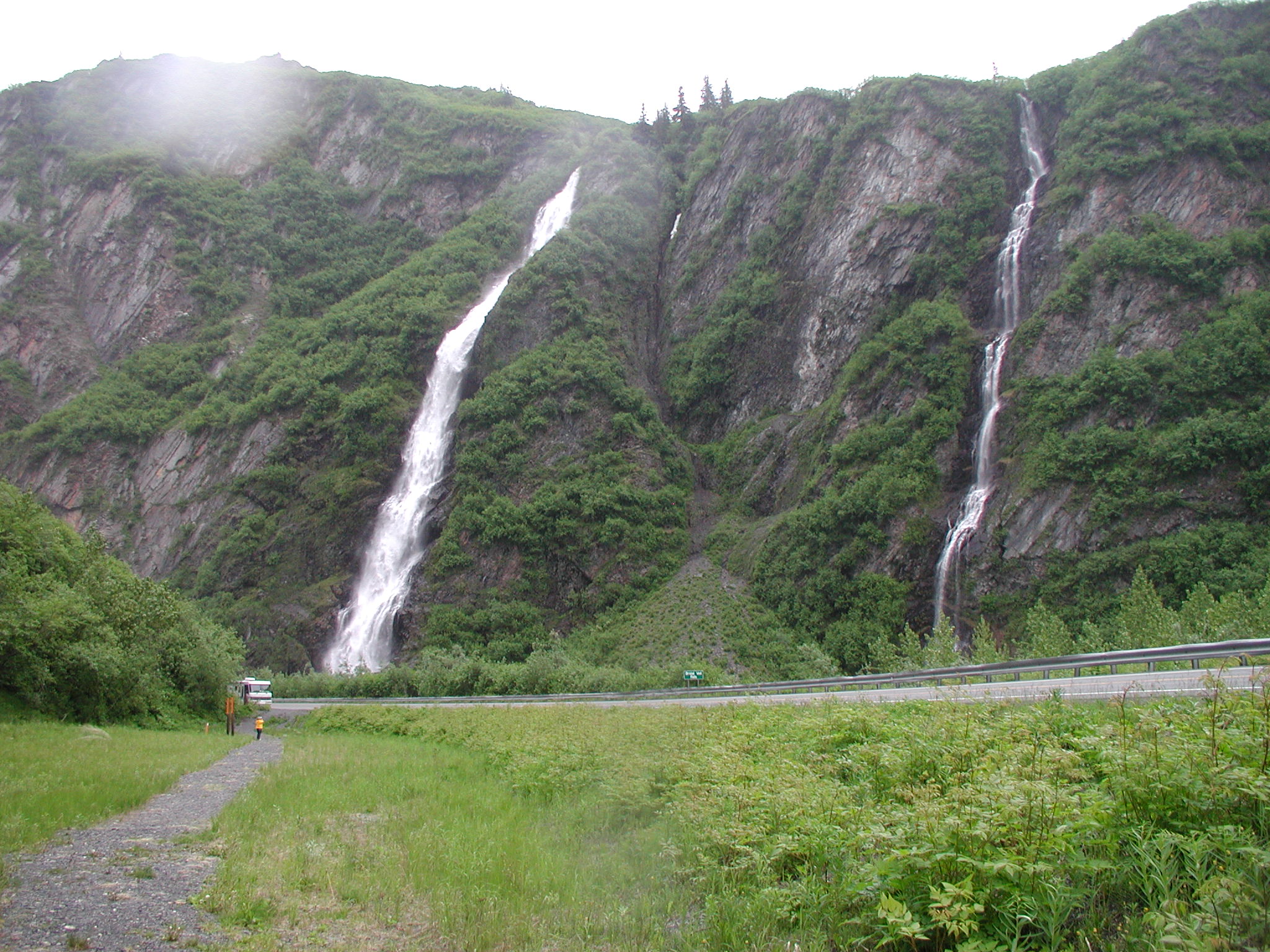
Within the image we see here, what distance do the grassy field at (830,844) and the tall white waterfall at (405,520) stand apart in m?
38.6

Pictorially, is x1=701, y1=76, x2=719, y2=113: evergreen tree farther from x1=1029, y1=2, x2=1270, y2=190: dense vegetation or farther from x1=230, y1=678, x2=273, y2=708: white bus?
x1=230, y1=678, x2=273, y2=708: white bus

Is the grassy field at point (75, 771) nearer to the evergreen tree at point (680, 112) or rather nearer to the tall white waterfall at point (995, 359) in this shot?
the tall white waterfall at point (995, 359)

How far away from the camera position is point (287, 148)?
9512 centimetres

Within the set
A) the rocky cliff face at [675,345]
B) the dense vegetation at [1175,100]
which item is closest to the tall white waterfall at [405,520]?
the rocky cliff face at [675,345]

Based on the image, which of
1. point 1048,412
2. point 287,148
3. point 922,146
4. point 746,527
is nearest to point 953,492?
point 1048,412

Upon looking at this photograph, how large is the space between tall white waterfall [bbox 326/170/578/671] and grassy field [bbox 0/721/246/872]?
27.7 meters

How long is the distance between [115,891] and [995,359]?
46.4m

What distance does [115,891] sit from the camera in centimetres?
780

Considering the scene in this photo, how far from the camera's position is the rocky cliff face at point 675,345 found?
3972cm

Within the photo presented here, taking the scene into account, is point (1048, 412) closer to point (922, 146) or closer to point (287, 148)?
point (922, 146)

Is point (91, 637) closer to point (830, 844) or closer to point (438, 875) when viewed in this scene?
point (438, 875)

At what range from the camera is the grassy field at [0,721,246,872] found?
33.7 ft

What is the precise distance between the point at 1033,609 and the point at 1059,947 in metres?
32.4

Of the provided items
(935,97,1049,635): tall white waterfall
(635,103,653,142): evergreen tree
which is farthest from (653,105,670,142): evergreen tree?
(935,97,1049,635): tall white waterfall
